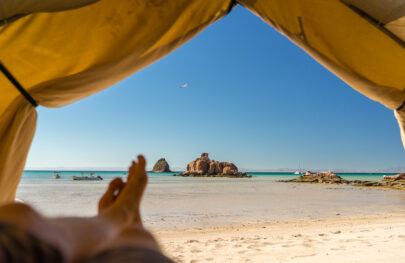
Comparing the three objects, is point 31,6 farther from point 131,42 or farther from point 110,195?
point 110,195

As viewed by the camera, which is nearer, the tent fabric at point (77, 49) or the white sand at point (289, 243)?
the tent fabric at point (77, 49)

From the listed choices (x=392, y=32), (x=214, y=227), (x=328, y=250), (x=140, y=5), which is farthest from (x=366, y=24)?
(x=214, y=227)

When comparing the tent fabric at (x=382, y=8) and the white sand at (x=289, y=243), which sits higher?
the tent fabric at (x=382, y=8)

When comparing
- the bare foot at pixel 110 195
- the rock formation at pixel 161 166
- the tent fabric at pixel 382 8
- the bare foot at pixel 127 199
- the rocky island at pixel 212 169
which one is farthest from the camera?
the rock formation at pixel 161 166

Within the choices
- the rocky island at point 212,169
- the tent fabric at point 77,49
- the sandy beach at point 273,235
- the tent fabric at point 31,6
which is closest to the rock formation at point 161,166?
the rocky island at point 212,169

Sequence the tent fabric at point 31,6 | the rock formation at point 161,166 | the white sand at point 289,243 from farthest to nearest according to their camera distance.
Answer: the rock formation at point 161,166, the white sand at point 289,243, the tent fabric at point 31,6

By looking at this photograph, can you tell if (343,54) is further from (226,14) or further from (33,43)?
(33,43)

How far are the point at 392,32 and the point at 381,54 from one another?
7.1 inches

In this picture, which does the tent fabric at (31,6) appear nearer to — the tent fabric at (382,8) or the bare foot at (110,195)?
the bare foot at (110,195)

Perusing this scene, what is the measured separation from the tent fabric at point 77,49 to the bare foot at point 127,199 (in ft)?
2.82

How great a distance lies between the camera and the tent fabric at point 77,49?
1.75 m

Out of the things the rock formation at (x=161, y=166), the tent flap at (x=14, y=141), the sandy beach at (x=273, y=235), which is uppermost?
the tent flap at (x=14, y=141)

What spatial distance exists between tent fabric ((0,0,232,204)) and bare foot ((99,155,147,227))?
86 cm

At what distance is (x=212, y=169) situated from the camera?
4172 cm
